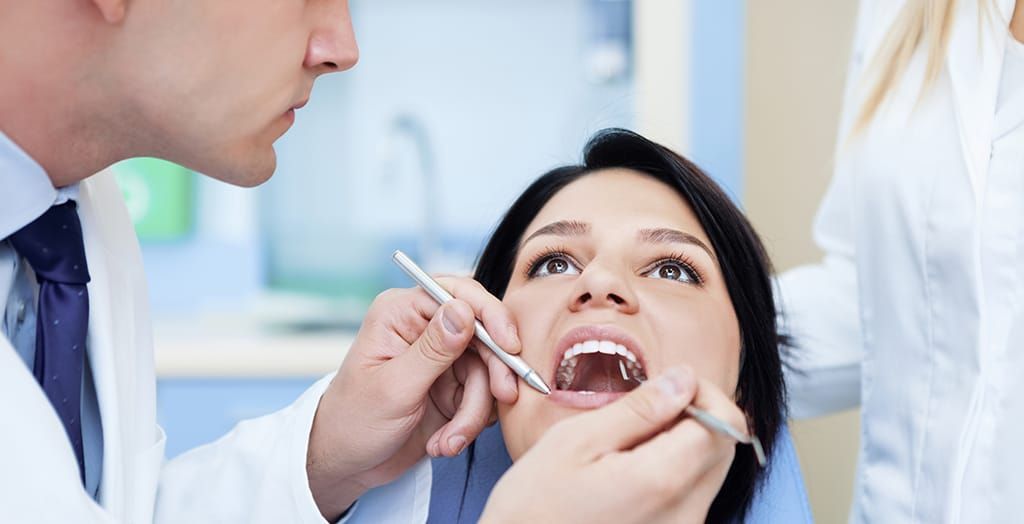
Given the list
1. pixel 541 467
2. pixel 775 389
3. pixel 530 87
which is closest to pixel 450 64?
pixel 530 87

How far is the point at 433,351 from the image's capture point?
0.98m

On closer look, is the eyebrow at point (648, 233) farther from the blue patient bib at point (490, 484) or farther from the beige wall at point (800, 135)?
the beige wall at point (800, 135)

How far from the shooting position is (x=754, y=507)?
1.14 meters

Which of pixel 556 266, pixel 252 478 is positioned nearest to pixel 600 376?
pixel 556 266

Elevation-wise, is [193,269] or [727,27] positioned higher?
[727,27]

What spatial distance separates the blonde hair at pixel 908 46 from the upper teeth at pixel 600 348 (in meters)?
0.53

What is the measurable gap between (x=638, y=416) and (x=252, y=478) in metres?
0.53

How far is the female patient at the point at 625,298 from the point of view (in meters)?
0.97

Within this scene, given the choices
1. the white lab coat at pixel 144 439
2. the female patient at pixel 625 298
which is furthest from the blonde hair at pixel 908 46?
the white lab coat at pixel 144 439

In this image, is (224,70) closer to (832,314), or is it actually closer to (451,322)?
(451,322)

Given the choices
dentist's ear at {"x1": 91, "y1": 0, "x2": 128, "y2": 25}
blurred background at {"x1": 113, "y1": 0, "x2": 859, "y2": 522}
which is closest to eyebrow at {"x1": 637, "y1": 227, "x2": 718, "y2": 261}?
dentist's ear at {"x1": 91, "y1": 0, "x2": 128, "y2": 25}

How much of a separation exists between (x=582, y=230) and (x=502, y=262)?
0.20 m

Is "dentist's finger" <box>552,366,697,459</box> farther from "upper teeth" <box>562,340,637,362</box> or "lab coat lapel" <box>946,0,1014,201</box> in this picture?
"lab coat lapel" <box>946,0,1014,201</box>

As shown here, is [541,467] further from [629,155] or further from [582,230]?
[629,155]
